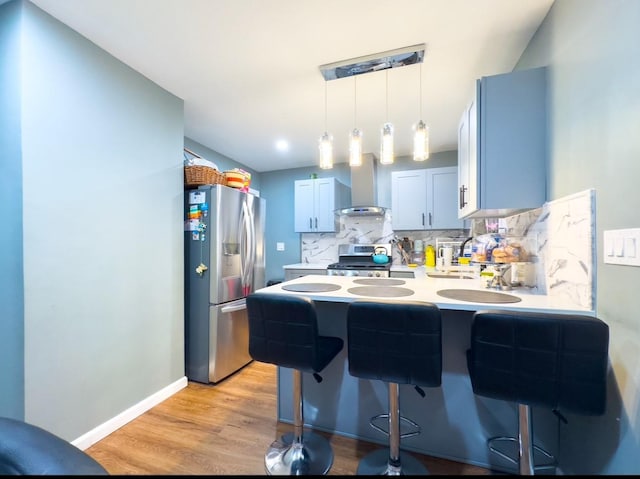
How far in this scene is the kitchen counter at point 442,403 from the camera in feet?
4.53

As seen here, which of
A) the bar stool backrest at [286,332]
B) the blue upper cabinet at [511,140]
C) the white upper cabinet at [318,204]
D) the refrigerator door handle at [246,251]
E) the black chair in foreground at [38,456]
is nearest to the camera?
the black chair in foreground at [38,456]

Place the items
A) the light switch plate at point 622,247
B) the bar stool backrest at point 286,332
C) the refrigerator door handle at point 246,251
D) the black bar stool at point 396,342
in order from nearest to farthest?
1. the light switch plate at point 622,247
2. the black bar stool at point 396,342
3. the bar stool backrest at point 286,332
4. the refrigerator door handle at point 246,251

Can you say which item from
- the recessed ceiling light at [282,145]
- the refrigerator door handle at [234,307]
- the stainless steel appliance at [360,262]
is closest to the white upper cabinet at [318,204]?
the stainless steel appliance at [360,262]

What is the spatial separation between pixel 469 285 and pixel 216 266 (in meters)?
Answer: 1.97

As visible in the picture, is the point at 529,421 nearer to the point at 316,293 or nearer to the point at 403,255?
the point at 316,293

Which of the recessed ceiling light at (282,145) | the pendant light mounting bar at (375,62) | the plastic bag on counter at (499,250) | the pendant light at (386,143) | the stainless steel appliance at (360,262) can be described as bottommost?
the stainless steel appliance at (360,262)

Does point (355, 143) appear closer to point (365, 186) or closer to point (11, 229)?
point (11, 229)

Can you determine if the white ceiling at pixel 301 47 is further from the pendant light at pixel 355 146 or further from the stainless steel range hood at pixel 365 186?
the stainless steel range hood at pixel 365 186

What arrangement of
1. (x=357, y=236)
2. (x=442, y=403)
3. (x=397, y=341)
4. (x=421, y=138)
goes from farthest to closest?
(x=357, y=236)
(x=421, y=138)
(x=442, y=403)
(x=397, y=341)

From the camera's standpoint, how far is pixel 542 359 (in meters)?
0.94

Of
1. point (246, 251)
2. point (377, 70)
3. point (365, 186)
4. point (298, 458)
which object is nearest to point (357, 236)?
point (365, 186)

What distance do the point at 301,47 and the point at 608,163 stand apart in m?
1.68

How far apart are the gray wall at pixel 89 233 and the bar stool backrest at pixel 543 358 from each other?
2.06m

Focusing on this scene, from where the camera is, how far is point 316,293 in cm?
149
